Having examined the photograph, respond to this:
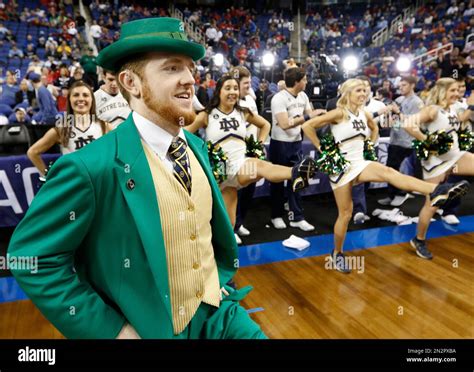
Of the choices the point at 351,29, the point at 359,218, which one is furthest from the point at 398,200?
the point at 351,29

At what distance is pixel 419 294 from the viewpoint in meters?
2.86

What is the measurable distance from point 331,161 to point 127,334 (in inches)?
101

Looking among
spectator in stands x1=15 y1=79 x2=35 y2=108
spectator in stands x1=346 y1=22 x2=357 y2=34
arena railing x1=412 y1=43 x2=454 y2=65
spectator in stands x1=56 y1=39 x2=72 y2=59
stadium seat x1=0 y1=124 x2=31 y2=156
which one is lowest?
stadium seat x1=0 y1=124 x2=31 y2=156

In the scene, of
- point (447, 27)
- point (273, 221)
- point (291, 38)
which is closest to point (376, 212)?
point (273, 221)

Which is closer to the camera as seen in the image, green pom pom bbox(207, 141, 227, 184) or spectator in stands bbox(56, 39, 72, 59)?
green pom pom bbox(207, 141, 227, 184)

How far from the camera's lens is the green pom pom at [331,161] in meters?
3.20

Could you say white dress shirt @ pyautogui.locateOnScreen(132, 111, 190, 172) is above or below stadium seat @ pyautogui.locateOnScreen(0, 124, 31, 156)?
above

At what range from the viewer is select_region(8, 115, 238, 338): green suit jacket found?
90 centimetres

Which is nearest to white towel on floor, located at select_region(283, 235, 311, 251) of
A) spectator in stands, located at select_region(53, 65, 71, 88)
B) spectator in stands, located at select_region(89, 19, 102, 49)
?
spectator in stands, located at select_region(53, 65, 71, 88)

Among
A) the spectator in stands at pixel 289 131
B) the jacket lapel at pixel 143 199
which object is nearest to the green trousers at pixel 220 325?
the jacket lapel at pixel 143 199

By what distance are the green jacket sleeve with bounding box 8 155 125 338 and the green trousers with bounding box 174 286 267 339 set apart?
1.04 feet

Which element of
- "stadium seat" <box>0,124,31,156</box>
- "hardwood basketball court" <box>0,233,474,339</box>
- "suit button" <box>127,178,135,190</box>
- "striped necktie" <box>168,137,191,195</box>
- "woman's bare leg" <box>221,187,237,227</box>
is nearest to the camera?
"suit button" <box>127,178,135,190</box>

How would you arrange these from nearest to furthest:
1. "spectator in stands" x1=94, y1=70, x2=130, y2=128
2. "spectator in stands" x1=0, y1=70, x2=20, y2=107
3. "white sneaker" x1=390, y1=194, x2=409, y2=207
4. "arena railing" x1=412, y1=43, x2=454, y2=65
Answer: "spectator in stands" x1=94, y1=70, x2=130, y2=128 → "white sneaker" x1=390, y1=194, x2=409, y2=207 → "spectator in stands" x1=0, y1=70, x2=20, y2=107 → "arena railing" x1=412, y1=43, x2=454, y2=65

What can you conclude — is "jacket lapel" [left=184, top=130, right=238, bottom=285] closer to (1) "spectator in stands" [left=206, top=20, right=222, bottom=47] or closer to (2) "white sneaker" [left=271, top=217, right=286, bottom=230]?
(2) "white sneaker" [left=271, top=217, right=286, bottom=230]
